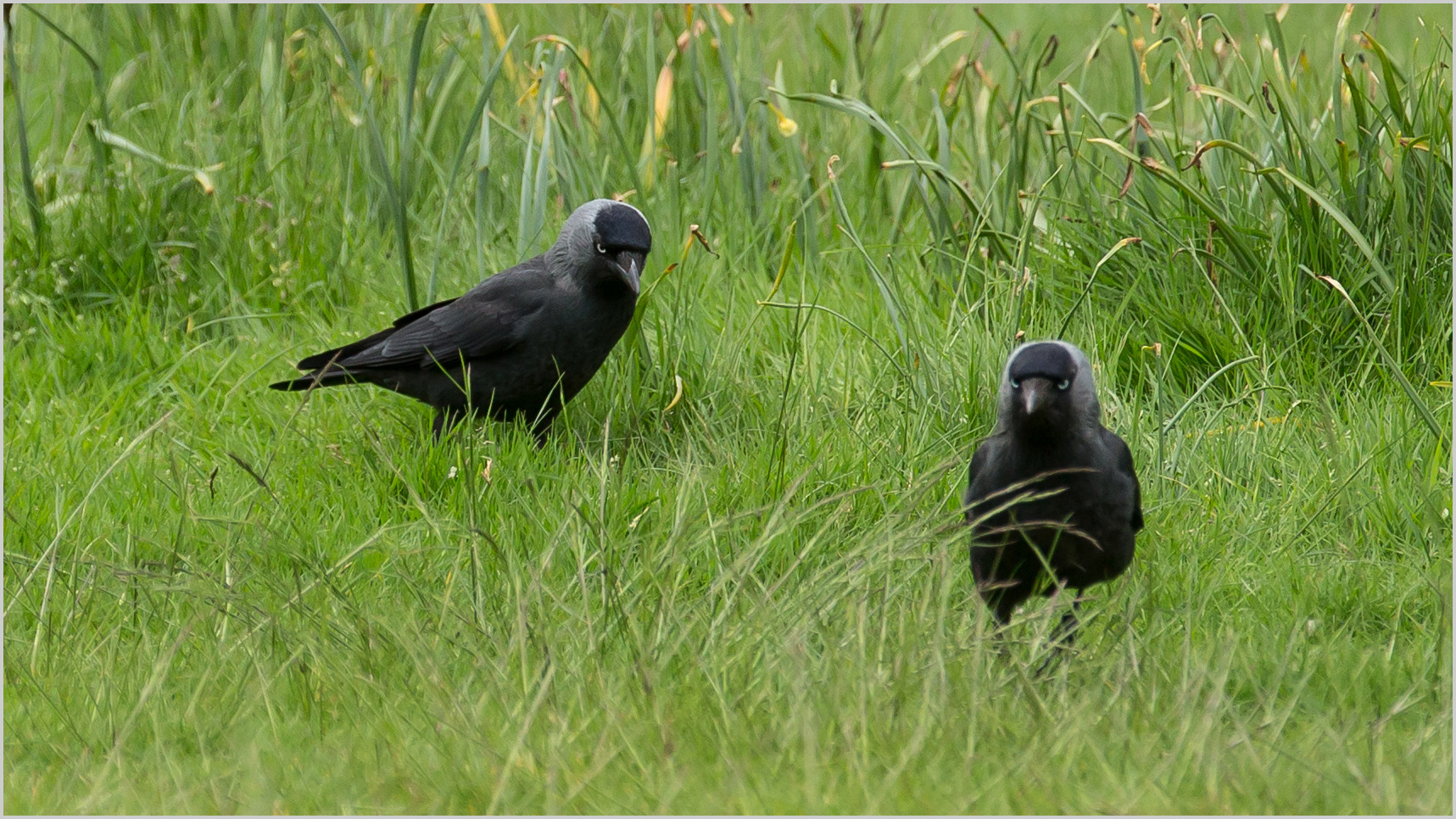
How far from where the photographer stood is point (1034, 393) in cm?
302

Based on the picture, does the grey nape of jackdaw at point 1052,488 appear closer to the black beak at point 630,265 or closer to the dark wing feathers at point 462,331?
the black beak at point 630,265

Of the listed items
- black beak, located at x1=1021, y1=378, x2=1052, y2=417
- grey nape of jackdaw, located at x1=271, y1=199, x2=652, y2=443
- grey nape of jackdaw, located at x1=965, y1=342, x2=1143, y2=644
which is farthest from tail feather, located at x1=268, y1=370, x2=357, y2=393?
black beak, located at x1=1021, y1=378, x2=1052, y2=417

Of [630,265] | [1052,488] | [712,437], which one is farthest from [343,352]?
[1052,488]

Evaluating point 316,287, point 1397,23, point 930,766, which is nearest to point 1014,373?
point 930,766

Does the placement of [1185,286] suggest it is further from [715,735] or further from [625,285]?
[715,735]

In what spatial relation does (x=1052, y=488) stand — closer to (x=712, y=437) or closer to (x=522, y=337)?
(x=712, y=437)

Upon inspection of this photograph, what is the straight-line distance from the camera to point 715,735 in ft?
8.98

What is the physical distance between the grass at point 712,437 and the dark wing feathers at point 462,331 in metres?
0.24

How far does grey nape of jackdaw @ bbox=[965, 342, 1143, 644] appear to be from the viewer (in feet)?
10.1

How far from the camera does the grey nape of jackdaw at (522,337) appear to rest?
4.56 meters

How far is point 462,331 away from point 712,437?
1003 millimetres

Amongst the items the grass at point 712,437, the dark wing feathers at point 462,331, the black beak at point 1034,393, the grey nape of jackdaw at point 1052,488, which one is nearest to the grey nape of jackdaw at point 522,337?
the dark wing feathers at point 462,331

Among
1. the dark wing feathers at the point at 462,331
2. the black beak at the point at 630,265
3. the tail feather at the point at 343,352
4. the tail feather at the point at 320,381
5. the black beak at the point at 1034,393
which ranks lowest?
the tail feather at the point at 320,381

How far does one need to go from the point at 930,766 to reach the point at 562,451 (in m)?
2.21
